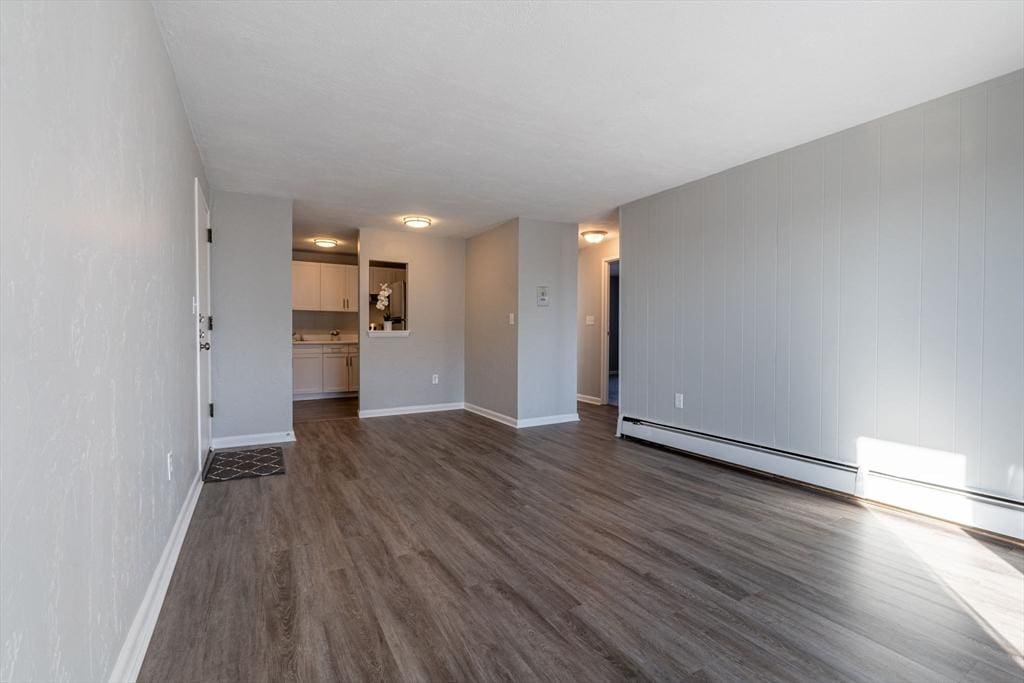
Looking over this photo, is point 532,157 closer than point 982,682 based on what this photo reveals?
No

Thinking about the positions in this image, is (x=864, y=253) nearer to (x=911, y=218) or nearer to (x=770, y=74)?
(x=911, y=218)

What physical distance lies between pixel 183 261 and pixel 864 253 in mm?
4305

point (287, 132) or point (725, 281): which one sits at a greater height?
point (287, 132)

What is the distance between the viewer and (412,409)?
6.42m

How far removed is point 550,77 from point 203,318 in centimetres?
316

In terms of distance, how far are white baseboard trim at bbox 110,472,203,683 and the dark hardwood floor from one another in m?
0.05

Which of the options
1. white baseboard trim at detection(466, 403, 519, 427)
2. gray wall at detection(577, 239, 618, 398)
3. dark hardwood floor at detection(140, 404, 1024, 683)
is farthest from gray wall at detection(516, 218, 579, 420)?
dark hardwood floor at detection(140, 404, 1024, 683)

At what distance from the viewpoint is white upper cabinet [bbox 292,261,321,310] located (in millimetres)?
7504

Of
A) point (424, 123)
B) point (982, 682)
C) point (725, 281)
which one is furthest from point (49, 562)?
point (725, 281)

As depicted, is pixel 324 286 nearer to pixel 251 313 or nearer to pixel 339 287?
pixel 339 287

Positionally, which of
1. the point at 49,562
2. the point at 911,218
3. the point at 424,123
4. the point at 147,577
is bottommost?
the point at 147,577

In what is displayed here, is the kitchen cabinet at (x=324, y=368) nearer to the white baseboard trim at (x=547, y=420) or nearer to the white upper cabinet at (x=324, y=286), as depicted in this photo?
the white upper cabinet at (x=324, y=286)

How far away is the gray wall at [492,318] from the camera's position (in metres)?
5.70

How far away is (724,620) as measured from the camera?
1.83 metres
